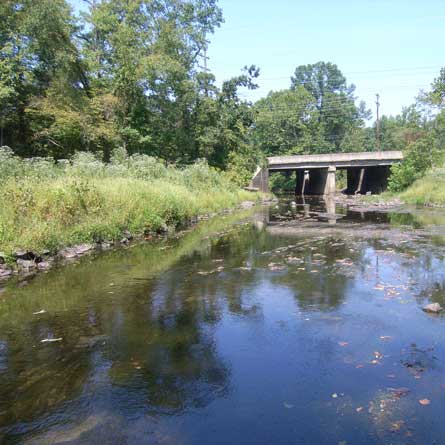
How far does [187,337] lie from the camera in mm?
6848

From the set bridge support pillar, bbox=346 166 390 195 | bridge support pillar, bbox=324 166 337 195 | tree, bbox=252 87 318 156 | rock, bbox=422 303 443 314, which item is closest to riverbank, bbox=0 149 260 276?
rock, bbox=422 303 443 314

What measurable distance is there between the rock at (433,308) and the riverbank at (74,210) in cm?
969

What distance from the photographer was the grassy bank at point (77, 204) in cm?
1249

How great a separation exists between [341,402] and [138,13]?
135 ft

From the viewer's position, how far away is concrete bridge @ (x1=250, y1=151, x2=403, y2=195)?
4956 centimetres

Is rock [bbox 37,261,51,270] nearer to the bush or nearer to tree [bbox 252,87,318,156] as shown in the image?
the bush

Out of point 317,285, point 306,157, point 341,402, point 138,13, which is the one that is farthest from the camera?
point 306,157

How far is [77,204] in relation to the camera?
583 inches

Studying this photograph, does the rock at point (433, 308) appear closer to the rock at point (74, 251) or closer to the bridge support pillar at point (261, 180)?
the rock at point (74, 251)

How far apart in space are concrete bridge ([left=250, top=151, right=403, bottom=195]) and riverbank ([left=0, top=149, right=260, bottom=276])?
104 feet

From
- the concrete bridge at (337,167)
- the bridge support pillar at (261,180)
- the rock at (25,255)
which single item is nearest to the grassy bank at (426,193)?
the concrete bridge at (337,167)

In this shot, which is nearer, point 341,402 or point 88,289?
point 341,402

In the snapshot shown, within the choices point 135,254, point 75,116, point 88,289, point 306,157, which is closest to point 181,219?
point 135,254

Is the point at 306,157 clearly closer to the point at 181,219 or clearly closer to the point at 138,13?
the point at 138,13
